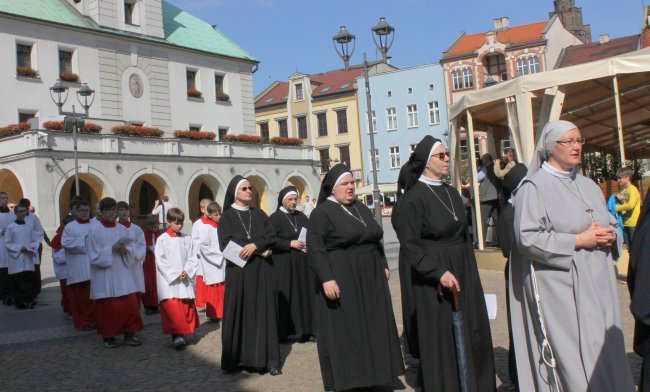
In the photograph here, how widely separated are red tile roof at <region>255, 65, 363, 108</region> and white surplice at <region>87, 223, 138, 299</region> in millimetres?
54159

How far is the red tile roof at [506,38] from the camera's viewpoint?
58609mm

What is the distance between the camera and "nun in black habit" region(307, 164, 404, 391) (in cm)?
612

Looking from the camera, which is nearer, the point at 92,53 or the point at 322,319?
the point at 322,319

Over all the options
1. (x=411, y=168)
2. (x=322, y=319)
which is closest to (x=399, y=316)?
(x=322, y=319)

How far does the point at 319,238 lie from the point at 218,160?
101 ft

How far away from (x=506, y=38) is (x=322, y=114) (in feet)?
56.1

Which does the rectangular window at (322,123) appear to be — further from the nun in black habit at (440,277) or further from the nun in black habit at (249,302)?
the nun in black habit at (440,277)

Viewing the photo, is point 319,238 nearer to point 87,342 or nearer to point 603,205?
point 603,205

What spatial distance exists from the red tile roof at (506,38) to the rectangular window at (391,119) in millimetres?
6199

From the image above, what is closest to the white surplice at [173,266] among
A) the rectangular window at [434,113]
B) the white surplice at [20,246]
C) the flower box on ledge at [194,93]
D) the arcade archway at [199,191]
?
the white surplice at [20,246]

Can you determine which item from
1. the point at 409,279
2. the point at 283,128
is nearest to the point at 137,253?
the point at 409,279

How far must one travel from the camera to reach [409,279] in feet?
22.6

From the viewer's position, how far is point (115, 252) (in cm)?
936

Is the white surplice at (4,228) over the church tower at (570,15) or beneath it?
beneath
